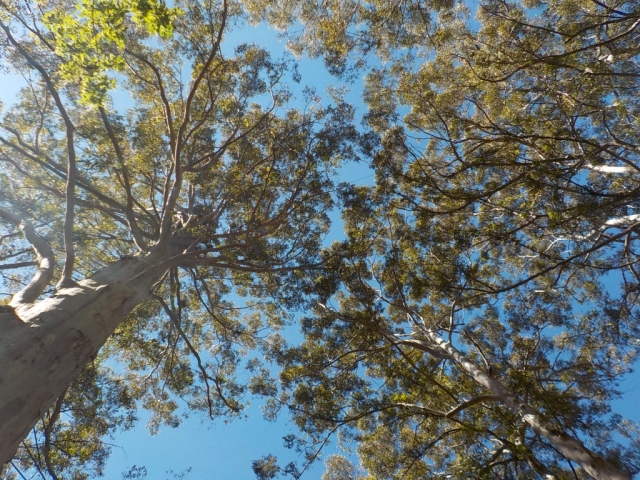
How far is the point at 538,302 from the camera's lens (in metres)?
8.93

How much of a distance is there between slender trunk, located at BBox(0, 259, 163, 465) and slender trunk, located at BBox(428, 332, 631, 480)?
16.3 feet

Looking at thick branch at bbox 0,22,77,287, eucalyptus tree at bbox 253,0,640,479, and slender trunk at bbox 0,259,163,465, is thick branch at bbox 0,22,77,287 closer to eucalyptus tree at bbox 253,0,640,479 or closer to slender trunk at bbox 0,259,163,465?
slender trunk at bbox 0,259,163,465

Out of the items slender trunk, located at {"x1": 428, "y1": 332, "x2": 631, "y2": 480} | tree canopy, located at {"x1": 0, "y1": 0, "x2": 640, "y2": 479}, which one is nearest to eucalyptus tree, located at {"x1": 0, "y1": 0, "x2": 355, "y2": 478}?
tree canopy, located at {"x1": 0, "y1": 0, "x2": 640, "y2": 479}

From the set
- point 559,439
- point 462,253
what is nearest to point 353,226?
point 462,253

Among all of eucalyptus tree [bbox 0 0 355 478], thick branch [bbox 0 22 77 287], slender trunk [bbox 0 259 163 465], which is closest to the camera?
slender trunk [bbox 0 259 163 465]

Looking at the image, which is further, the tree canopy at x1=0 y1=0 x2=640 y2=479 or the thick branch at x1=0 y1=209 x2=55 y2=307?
the tree canopy at x1=0 y1=0 x2=640 y2=479

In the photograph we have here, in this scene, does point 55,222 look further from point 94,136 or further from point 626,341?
point 626,341

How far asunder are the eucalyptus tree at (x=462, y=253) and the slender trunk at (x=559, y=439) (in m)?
0.19

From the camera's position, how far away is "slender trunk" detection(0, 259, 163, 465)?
2.10 meters

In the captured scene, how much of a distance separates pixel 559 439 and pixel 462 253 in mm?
4906

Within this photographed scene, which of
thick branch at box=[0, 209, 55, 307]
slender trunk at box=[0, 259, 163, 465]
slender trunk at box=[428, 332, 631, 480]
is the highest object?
slender trunk at box=[428, 332, 631, 480]

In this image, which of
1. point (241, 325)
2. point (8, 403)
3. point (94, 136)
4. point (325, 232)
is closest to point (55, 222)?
point (94, 136)

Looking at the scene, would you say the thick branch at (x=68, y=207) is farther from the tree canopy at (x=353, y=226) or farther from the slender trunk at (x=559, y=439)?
the slender trunk at (x=559, y=439)

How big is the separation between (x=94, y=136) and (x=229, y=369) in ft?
19.8
